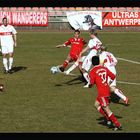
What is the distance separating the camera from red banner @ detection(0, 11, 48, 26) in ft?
196

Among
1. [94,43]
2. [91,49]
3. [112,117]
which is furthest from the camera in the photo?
[91,49]

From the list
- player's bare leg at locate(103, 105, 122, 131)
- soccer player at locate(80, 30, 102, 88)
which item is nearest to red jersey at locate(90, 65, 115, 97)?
player's bare leg at locate(103, 105, 122, 131)

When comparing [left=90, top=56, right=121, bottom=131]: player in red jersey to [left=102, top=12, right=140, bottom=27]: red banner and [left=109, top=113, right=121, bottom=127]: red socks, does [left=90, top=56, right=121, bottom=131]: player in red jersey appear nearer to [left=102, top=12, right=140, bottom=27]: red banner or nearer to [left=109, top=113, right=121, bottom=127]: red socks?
[left=109, top=113, right=121, bottom=127]: red socks

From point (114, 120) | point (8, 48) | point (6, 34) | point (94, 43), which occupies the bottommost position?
point (114, 120)

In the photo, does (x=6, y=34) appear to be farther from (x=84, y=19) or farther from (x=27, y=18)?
(x=27, y=18)

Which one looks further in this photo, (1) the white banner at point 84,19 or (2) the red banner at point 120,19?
(2) the red banner at point 120,19

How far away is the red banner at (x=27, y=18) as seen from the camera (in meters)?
59.7

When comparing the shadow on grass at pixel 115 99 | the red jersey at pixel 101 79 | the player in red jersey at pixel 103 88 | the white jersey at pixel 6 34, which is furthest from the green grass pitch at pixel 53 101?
the white jersey at pixel 6 34

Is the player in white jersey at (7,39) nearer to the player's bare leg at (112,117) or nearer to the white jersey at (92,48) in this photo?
the white jersey at (92,48)

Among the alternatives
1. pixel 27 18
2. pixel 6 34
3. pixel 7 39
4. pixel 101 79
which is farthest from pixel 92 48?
pixel 27 18

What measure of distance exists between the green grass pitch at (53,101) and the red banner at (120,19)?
28103mm

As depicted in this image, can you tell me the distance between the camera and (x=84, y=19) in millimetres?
57281

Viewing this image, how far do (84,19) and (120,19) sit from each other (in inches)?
203
